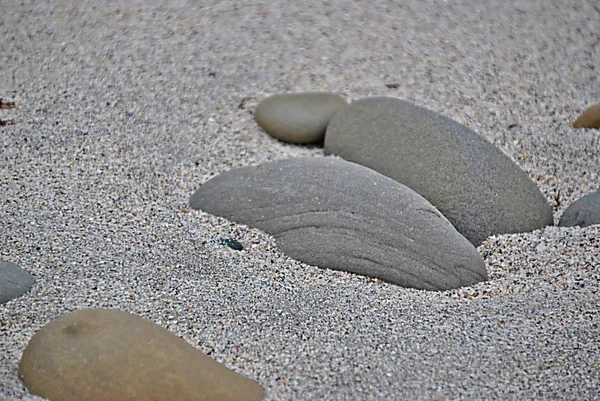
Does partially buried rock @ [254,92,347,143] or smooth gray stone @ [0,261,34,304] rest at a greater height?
smooth gray stone @ [0,261,34,304]

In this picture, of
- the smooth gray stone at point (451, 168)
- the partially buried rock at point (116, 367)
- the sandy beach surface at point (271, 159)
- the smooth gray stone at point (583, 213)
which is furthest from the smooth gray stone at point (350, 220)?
the partially buried rock at point (116, 367)

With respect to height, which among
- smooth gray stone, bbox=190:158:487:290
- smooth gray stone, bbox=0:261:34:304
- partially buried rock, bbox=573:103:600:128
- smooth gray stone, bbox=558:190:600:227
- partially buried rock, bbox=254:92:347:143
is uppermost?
smooth gray stone, bbox=0:261:34:304

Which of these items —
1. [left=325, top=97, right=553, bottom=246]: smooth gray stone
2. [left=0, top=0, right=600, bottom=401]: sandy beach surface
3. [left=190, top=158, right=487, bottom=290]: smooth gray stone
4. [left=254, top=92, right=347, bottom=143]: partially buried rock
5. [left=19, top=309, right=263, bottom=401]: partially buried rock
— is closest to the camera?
[left=19, top=309, right=263, bottom=401]: partially buried rock

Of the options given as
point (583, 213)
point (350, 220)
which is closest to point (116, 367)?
point (350, 220)

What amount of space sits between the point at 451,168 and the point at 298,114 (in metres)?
1.13

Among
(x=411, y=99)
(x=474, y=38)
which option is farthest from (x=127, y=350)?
(x=474, y=38)

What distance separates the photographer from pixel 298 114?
398 cm

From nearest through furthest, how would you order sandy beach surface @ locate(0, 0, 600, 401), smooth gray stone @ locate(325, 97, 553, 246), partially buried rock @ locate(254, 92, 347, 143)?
sandy beach surface @ locate(0, 0, 600, 401) < smooth gray stone @ locate(325, 97, 553, 246) < partially buried rock @ locate(254, 92, 347, 143)

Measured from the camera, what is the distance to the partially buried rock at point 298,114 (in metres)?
3.93

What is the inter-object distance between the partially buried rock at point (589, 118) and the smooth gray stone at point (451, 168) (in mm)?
1049

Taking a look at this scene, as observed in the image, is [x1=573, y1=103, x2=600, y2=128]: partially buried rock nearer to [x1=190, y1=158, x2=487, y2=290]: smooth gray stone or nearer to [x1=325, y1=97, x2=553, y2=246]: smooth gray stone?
[x1=325, y1=97, x2=553, y2=246]: smooth gray stone

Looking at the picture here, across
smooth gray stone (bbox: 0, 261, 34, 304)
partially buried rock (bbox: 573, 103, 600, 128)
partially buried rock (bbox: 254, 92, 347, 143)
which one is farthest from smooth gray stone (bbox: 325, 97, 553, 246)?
smooth gray stone (bbox: 0, 261, 34, 304)

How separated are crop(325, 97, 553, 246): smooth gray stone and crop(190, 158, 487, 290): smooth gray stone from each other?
207 mm

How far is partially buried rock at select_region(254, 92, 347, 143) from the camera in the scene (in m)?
3.93
